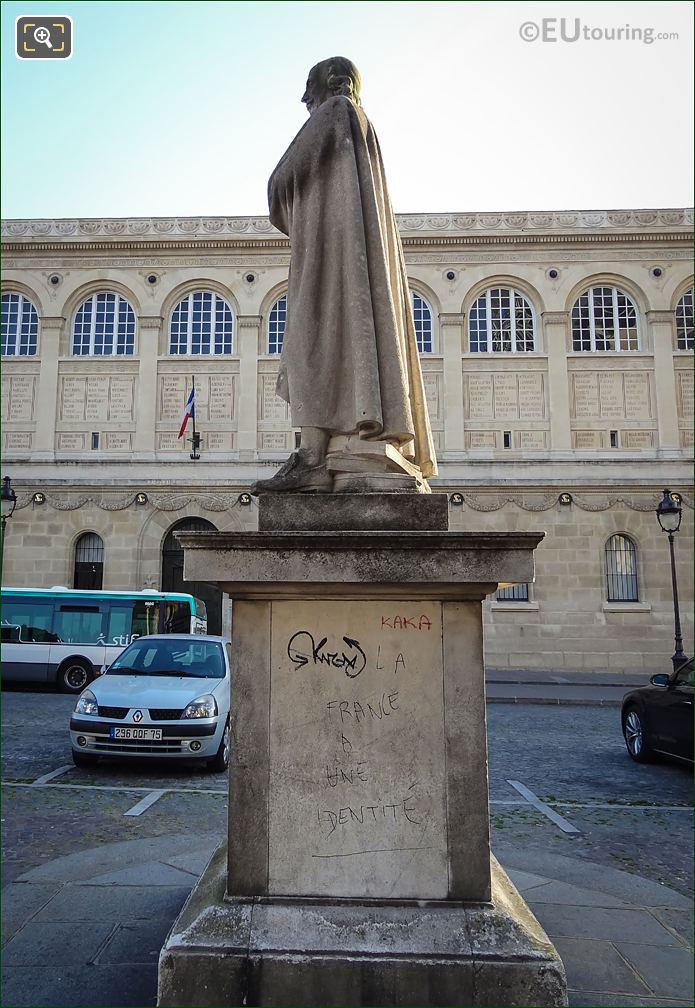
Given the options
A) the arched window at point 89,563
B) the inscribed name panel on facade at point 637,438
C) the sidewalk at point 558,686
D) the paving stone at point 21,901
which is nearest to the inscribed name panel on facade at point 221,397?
the arched window at point 89,563

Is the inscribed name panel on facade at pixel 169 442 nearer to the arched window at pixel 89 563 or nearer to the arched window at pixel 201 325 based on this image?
the arched window at pixel 201 325

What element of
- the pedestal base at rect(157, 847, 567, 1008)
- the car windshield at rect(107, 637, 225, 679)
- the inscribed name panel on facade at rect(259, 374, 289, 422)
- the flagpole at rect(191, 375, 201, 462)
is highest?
the inscribed name panel on facade at rect(259, 374, 289, 422)

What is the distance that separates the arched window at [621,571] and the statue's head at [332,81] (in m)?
22.2

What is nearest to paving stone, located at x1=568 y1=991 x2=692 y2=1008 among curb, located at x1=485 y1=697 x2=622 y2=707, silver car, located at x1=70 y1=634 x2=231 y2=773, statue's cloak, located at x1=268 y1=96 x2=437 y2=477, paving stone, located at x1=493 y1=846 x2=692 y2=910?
paving stone, located at x1=493 y1=846 x2=692 y2=910

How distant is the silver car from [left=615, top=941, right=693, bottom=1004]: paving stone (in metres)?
5.71

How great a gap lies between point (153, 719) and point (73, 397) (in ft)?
64.4

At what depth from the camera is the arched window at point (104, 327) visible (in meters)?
26.1

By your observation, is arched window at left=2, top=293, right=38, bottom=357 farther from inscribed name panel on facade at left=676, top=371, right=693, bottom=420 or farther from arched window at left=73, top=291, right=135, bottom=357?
inscribed name panel on facade at left=676, top=371, right=693, bottom=420

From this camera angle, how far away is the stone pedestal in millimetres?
2797

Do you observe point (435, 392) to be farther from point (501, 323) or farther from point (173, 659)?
point (173, 659)

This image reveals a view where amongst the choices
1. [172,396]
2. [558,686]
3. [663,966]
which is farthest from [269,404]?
[663,966]

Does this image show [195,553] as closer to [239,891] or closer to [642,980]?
[239,891]

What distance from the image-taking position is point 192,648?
10062mm

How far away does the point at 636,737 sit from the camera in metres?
9.79
